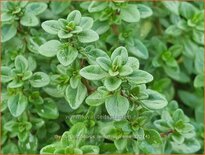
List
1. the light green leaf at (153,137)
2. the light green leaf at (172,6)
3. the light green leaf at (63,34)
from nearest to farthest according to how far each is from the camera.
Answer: the light green leaf at (63,34), the light green leaf at (153,137), the light green leaf at (172,6)

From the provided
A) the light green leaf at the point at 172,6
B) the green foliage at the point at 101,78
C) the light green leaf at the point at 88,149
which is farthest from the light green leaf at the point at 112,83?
the light green leaf at the point at 172,6

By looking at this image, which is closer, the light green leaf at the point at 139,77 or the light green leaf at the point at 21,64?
the light green leaf at the point at 139,77

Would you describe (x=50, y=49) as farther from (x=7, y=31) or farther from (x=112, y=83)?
(x=7, y=31)

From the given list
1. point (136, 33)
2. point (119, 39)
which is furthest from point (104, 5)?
point (136, 33)

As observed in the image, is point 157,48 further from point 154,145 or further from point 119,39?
point 154,145

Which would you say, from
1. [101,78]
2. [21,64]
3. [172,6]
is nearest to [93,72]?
[101,78]

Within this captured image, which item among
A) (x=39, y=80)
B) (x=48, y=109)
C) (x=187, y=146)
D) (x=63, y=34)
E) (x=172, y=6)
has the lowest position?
(x=187, y=146)

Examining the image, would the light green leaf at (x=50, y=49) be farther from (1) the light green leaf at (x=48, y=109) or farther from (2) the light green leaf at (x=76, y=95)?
(1) the light green leaf at (x=48, y=109)
